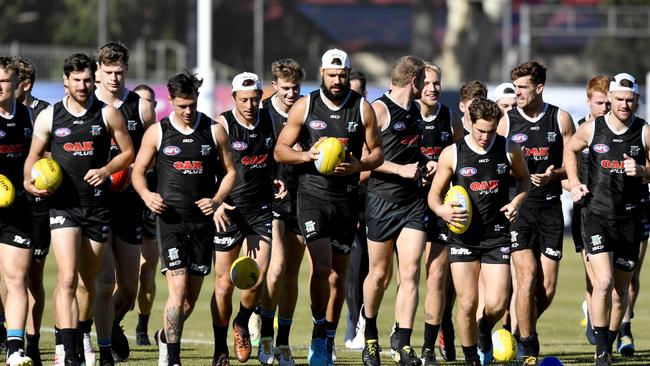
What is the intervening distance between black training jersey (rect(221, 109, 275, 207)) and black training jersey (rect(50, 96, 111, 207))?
1347mm

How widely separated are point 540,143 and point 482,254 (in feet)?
5.29

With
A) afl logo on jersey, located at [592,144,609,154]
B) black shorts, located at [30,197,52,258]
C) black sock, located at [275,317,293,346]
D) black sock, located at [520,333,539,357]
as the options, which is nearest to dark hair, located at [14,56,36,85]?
black shorts, located at [30,197,52,258]

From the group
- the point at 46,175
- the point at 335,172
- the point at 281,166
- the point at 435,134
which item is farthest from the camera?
the point at 281,166

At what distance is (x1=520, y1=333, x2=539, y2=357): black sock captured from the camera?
1089 centimetres

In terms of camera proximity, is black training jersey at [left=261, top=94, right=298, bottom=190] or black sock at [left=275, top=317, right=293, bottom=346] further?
black training jersey at [left=261, top=94, right=298, bottom=190]

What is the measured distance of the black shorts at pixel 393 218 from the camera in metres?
10.8

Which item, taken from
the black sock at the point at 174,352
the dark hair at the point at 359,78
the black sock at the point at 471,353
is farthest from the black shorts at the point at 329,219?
the dark hair at the point at 359,78

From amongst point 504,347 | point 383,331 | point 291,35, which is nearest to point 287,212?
point 504,347

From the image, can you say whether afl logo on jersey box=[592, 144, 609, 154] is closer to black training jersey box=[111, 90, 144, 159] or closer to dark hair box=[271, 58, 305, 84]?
dark hair box=[271, 58, 305, 84]

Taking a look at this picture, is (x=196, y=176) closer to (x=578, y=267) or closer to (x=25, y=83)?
(x=25, y=83)

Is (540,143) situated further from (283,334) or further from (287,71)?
Result: (283,334)

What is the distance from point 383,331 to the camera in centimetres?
1470

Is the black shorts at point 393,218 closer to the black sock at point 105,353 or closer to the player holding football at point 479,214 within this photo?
the player holding football at point 479,214

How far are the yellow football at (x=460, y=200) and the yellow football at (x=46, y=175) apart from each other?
290 cm
